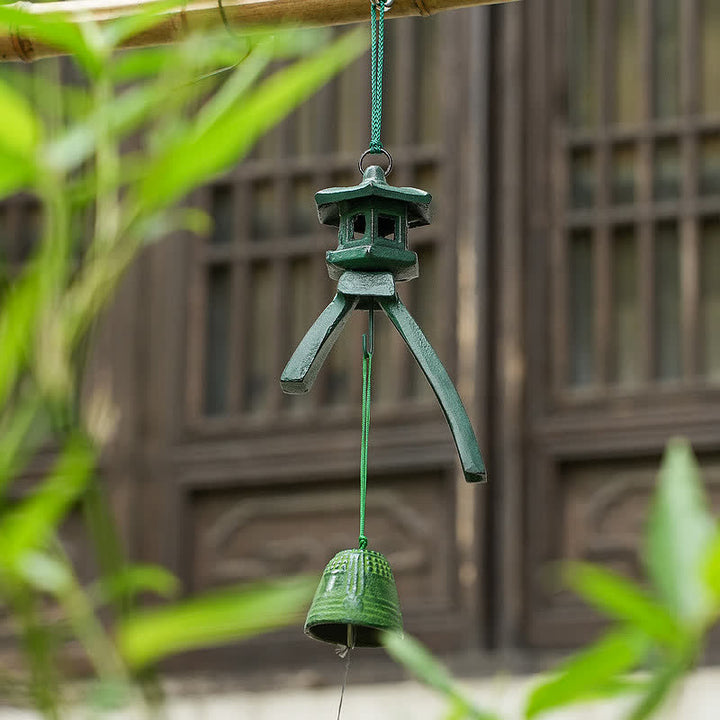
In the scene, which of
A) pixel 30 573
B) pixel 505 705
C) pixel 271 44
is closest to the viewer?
pixel 30 573

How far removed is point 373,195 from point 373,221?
30mm

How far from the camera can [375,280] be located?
176 cm

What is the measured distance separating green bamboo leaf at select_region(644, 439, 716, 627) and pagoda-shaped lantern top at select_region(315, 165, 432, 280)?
0.67m

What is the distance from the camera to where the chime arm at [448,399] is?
1616mm

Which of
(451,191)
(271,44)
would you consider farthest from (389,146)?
(271,44)

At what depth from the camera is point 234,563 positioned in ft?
14.9

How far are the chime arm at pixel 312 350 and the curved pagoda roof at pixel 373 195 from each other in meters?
0.15

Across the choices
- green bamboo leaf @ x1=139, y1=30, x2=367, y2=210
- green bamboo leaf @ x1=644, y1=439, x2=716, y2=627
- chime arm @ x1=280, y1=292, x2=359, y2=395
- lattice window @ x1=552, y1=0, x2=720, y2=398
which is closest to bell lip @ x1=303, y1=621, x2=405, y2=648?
chime arm @ x1=280, y1=292, x2=359, y2=395

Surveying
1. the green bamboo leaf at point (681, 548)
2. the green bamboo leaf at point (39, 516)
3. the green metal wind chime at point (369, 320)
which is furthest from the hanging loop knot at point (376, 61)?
the green bamboo leaf at point (681, 548)

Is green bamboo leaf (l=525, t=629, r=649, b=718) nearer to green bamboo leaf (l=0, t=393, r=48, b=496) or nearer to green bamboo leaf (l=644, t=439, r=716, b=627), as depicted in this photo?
green bamboo leaf (l=644, t=439, r=716, b=627)

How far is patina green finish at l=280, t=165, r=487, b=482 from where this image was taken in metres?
1.65

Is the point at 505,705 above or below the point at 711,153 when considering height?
below

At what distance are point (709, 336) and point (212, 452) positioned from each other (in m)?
1.25

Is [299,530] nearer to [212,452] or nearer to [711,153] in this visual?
[212,452]
